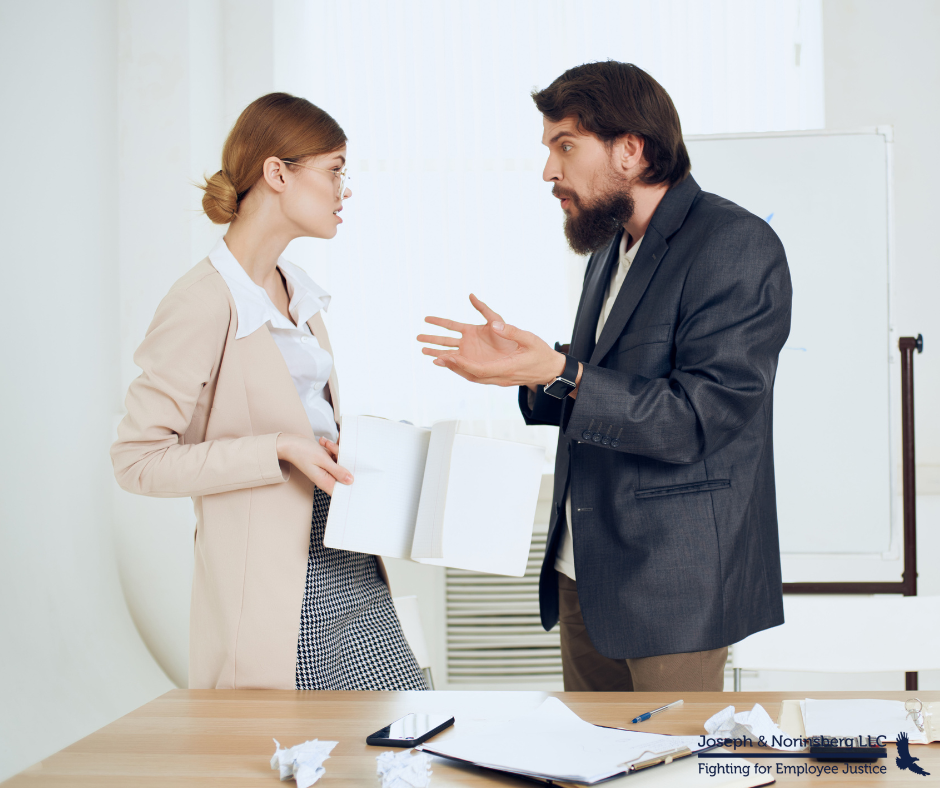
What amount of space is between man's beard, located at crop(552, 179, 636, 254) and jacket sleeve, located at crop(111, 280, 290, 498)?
755mm

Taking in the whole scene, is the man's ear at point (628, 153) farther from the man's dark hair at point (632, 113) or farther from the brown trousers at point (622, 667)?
the brown trousers at point (622, 667)

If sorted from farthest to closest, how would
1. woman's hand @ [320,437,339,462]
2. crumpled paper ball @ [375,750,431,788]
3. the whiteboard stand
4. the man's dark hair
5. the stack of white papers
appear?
the whiteboard stand → the man's dark hair → woman's hand @ [320,437,339,462] → the stack of white papers → crumpled paper ball @ [375,750,431,788]

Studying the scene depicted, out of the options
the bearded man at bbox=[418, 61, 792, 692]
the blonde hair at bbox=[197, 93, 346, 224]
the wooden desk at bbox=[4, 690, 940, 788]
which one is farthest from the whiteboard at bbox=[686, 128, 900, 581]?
the blonde hair at bbox=[197, 93, 346, 224]

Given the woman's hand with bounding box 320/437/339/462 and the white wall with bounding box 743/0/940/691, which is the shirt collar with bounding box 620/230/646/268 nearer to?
the woman's hand with bounding box 320/437/339/462

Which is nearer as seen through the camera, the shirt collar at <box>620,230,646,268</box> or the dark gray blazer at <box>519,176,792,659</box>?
the dark gray blazer at <box>519,176,792,659</box>

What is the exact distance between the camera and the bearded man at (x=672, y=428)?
4.01 feet

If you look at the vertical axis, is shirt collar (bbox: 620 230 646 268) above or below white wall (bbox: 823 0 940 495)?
below

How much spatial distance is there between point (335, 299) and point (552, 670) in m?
1.76

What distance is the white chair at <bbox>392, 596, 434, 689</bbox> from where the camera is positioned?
1.88 m

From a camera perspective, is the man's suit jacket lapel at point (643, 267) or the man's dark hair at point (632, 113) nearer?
the man's suit jacket lapel at point (643, 267)

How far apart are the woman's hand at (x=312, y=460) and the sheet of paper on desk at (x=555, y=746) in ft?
1.32

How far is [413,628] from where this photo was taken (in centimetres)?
192

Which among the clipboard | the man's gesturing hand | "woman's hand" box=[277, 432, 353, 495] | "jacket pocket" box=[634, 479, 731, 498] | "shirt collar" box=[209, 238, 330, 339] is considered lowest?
the clipboard

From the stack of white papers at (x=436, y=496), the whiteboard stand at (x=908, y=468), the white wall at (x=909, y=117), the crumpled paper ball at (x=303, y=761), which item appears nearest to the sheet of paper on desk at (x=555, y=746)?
the crumpled paper ball at (x=303, y=761)
